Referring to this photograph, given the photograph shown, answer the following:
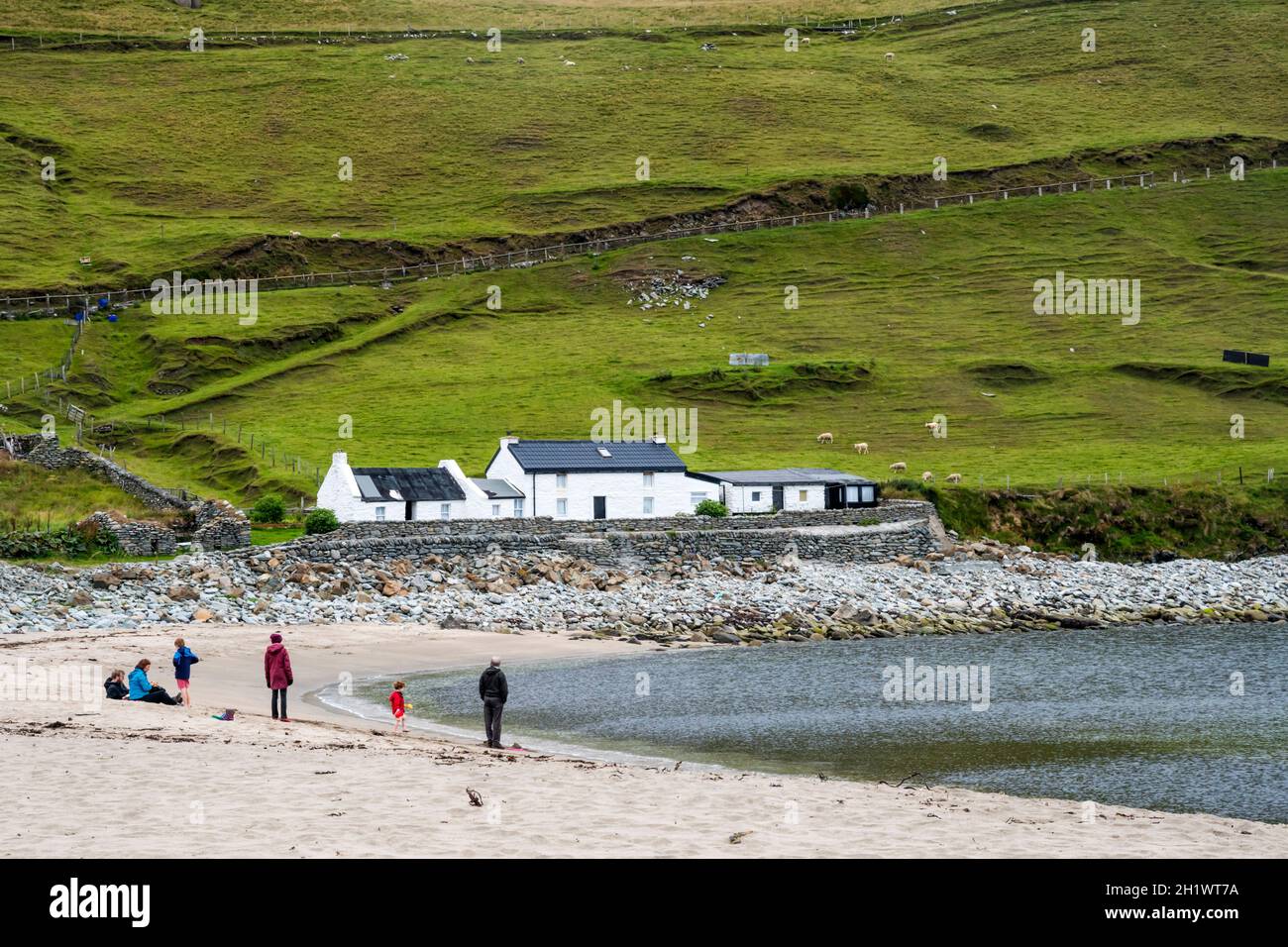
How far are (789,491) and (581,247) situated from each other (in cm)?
7709

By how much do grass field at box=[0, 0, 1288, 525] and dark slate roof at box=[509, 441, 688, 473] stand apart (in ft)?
33.6

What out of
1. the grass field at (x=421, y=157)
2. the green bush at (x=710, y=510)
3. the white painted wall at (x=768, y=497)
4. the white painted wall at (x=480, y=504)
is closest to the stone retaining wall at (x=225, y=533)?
the white painted wall at (x=480, y=504)

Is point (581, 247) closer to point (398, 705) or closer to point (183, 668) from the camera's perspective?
point (183, 668)

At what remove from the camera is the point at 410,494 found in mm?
72062

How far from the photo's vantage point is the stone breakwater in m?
54.7

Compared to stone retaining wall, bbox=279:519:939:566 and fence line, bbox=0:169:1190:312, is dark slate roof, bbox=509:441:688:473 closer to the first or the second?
stone retaining wall, bbox=279:519:939:566

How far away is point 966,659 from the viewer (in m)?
53.8

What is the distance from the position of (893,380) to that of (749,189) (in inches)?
2208

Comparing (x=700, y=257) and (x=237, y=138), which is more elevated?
(x=237, y=138)

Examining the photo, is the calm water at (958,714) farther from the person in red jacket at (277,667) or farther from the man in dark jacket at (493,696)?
the person in red jacket at (277,667)

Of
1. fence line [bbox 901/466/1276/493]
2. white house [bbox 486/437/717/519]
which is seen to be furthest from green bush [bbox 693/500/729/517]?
fence line [bbox 901/466/1276/493]

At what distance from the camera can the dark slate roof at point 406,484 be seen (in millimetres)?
71000
